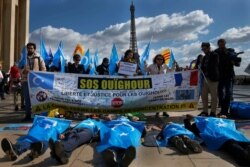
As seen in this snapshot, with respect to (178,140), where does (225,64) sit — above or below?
above

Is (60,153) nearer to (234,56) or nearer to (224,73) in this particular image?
(224,73)

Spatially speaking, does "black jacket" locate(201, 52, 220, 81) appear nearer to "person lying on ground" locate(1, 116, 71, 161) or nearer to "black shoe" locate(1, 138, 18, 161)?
"person lying on ground" locate(1, 116, 71, 161)

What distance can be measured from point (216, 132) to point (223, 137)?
21 centimetres

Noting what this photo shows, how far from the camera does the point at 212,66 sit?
33.8 ft

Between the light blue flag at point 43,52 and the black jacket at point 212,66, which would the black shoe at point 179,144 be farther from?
→ the light blue flag at point 43,52

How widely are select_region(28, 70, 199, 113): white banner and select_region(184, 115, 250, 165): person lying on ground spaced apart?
325 centimetres

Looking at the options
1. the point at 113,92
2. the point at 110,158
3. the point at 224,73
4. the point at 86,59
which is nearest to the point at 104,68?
the point at 113,92

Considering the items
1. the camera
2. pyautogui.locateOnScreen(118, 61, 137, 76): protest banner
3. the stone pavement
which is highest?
the camera

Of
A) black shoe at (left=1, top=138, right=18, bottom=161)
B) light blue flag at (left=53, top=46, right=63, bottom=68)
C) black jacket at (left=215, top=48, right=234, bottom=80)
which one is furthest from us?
light blue flag at (left=53, top=46, right=63, bottom=68)

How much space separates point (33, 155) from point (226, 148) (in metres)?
2.89

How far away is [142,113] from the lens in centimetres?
1047

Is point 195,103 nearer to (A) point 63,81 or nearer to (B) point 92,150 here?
(A) point 63,81

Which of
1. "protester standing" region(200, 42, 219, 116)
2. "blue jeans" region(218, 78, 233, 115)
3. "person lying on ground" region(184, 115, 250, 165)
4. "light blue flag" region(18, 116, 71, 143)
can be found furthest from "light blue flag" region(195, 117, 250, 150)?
"blue jeans" region(218, 78, 233, 115)

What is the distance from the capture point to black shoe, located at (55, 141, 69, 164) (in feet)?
17.9
